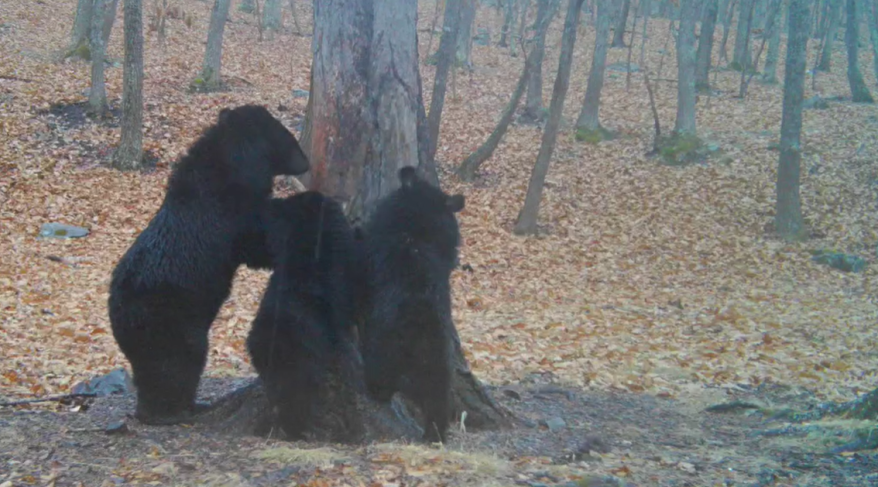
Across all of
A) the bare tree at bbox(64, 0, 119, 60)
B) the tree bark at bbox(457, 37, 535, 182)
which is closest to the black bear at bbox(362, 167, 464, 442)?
the tree bark at bbox(457, 37, 535, 182)

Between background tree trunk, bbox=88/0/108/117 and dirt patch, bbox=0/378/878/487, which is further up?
background tree trunk, bbox=88/0/108/117

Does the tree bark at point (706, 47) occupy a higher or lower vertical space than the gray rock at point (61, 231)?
higher

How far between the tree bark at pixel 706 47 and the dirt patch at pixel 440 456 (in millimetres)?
24123

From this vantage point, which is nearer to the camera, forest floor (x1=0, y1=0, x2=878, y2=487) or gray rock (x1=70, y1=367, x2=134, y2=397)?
forest floor (x1=0, y1=0, x2=878, y2=487)

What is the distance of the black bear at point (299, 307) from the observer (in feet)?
17.4

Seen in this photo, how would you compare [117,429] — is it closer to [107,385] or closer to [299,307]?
[299,307]

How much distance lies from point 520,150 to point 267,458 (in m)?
17.1

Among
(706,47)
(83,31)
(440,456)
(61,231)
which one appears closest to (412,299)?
(440,456)

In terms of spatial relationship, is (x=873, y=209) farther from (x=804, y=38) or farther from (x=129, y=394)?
(x=129, y=394)

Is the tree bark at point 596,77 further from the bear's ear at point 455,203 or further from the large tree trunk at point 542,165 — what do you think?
the bear's ear at point 455,203

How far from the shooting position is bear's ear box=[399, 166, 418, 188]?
5586mm

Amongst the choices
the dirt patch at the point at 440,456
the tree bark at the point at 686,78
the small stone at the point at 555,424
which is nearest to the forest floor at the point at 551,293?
the dirt patch at the point at 440,456

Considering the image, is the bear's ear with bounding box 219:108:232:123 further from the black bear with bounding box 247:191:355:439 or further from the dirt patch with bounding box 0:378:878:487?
the dirt patch with bounding box 0:378:878:487

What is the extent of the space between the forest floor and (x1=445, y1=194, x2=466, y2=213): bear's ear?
1.79m
